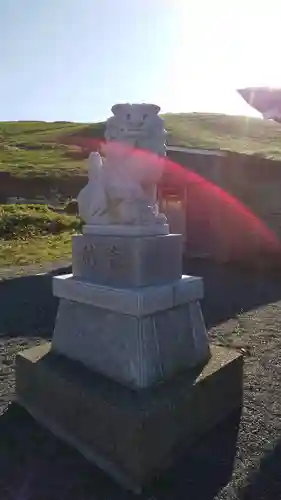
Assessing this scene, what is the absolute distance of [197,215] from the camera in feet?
40.6

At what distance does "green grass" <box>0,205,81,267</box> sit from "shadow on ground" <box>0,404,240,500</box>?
7429mm

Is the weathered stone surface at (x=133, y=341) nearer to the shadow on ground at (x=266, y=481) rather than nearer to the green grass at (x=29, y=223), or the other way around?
the shadow on ground at (x=266, y=481)

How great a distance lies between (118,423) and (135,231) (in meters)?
1.38

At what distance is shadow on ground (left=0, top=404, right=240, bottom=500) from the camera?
2.78 m

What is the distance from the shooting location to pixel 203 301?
739 centimetres

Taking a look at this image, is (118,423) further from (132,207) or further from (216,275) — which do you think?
(216,275)

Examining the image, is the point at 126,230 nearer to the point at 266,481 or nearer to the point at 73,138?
the point at 266,481

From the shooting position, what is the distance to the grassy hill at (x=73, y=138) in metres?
41.6

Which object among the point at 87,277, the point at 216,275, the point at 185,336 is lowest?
the point at 216,275

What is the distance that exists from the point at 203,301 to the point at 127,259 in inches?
167

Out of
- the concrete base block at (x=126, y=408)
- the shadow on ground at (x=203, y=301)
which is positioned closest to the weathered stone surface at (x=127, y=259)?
the concrete base block at (x=126, y=408)

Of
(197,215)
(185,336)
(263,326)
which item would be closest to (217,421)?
(185,336)

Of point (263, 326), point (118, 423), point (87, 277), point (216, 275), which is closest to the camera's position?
point (118, 423)

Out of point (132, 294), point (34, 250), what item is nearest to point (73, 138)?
point (34, 250)
